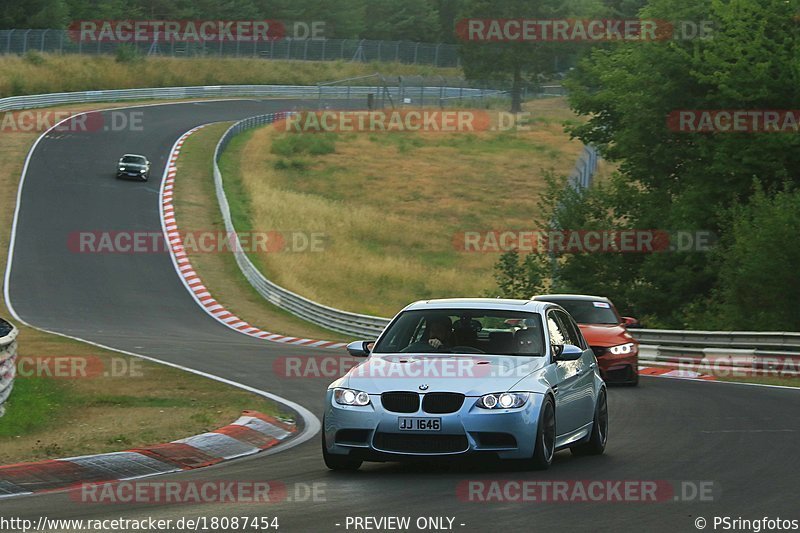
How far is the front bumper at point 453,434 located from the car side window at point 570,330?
2.12 metres

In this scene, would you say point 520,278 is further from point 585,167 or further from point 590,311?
point 590,311

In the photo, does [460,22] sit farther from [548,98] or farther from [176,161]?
[176,161]

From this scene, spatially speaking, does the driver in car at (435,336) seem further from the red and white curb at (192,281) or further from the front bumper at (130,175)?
the front bumper at (130,175)

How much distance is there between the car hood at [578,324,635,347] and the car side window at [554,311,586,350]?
26.5 ft

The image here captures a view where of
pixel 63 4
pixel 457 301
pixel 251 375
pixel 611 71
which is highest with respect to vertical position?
pixel 63 4

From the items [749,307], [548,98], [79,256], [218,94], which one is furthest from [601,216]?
[548,98]

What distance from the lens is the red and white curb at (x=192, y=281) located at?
32338 mm

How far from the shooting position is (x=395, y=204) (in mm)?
60188

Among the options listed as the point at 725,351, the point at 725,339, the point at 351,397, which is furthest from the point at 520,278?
the point at 351,397

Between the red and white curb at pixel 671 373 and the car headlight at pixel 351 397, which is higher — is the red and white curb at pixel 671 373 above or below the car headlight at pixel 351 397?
below

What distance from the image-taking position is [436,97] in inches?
3777

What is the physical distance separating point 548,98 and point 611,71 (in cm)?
6550

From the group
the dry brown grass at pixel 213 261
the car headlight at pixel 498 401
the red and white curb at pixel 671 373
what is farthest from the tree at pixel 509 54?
the car headlight at pixel 498 401

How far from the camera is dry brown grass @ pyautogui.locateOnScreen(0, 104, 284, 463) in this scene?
41.7 feet
